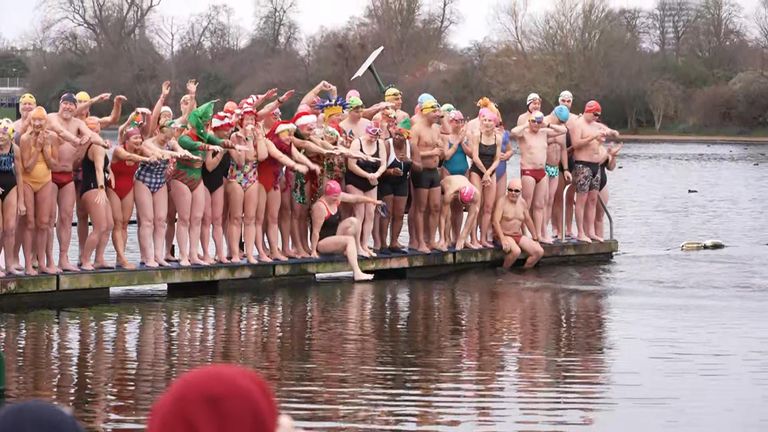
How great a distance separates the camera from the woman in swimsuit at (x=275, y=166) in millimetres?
16672

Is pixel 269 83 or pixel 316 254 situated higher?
pixel 269 83

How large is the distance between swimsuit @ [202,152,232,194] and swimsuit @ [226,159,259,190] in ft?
0.12

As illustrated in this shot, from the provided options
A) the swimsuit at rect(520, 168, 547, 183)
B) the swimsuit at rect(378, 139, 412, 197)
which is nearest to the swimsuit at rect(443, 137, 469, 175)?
the swimsuit at rect(378, 139, 412, 197)

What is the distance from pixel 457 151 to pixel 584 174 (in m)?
2.18

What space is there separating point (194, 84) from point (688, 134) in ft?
236

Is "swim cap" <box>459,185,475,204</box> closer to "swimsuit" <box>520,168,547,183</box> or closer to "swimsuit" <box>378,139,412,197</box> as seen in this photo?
"swimsuit" <box>378,139,412,197</box>

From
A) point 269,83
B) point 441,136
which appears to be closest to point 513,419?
point 441,136

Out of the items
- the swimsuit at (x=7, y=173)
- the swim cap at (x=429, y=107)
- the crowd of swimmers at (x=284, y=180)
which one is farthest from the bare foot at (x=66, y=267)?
the swim cap at (x=429, y=107)

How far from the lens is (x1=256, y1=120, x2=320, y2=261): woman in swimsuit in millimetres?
16672

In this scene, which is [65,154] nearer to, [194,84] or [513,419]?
[194,84]

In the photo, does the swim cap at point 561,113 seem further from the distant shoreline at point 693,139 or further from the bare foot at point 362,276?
the distant shoreline at point 693,139

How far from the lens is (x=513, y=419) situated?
1023 centimetres

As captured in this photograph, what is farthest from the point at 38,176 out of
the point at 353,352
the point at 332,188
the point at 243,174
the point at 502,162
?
the point at 502,162

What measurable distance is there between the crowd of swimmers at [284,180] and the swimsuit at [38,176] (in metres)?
0.01
